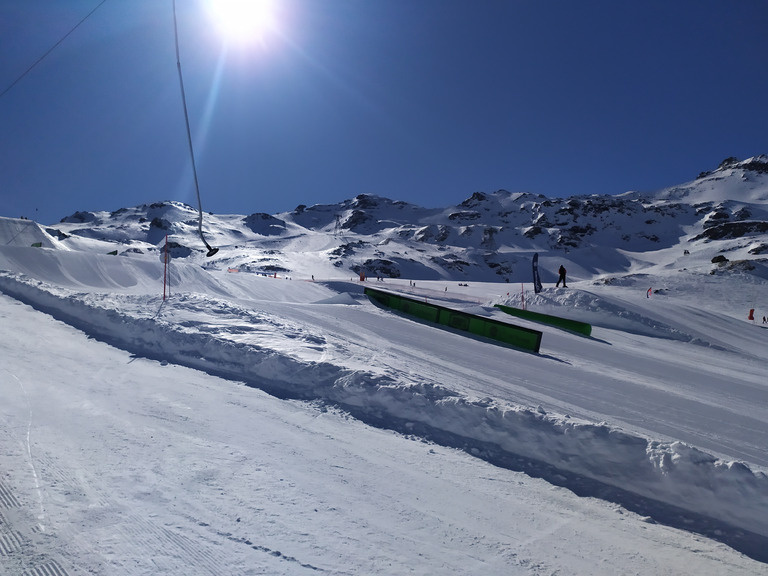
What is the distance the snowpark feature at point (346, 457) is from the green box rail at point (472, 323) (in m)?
1.77

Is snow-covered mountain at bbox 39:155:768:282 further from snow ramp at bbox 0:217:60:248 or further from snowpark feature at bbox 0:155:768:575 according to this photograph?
snowpark feature at bbox 0:155:768:575

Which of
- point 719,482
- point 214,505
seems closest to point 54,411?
point 214,505

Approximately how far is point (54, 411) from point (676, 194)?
210 m

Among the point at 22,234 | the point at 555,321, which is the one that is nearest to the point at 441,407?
the point at 555,321

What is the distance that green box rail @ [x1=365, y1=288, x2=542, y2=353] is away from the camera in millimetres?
12969

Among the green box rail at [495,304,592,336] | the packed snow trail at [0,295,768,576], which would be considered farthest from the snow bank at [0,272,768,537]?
the green box rail at [495,304,592,336]

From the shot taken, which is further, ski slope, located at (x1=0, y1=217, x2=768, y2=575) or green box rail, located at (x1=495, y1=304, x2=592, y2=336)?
green box rail, located at (x1=495, y1=304, x2=592, y2=336)

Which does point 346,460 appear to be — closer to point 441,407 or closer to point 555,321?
point 441,407

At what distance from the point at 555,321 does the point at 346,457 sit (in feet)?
49.6

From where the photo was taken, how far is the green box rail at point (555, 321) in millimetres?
16719

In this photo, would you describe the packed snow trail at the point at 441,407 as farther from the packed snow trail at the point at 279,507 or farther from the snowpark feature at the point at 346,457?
the packed snow trail at the point at 279,507

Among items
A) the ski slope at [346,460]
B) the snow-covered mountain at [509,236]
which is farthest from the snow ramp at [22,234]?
the ski slope at [346,460]

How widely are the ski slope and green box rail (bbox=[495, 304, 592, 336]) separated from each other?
6.24 meters

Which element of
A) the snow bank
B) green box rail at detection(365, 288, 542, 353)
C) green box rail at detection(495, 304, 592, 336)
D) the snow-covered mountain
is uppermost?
the snow-covered mountain
